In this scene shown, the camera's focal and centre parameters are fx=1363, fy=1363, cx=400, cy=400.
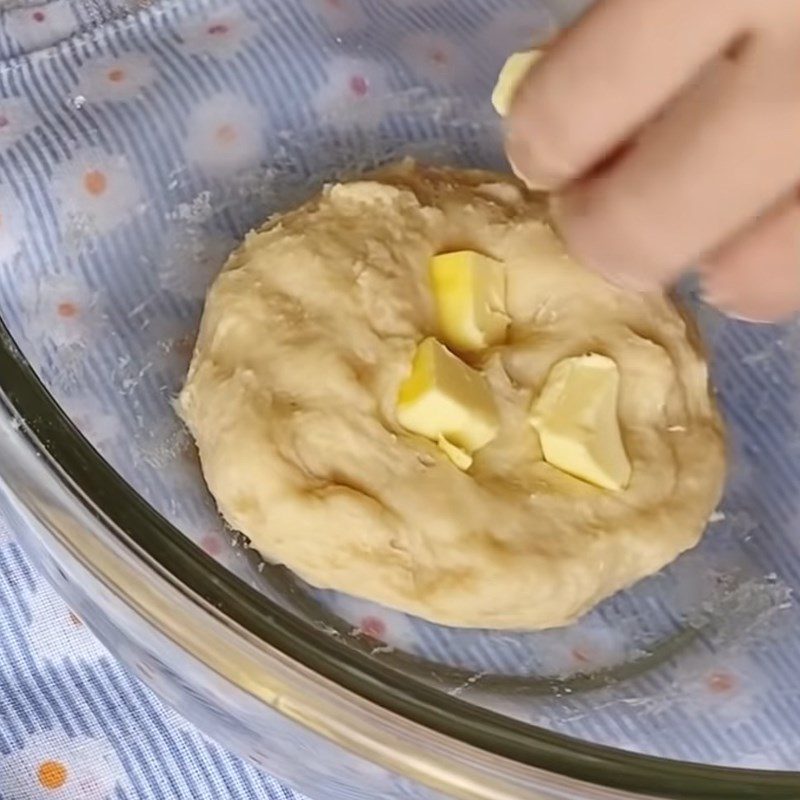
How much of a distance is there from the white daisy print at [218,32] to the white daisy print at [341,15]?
40mm

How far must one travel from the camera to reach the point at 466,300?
584mm

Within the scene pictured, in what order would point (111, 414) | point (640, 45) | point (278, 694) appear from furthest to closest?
point (111, 414), point (278, 694), point (640, 45)

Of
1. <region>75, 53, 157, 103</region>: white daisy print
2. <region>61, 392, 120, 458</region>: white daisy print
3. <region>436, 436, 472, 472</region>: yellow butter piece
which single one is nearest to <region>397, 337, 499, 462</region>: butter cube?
<region>436, 436, 472, 472</region>: yellow butter piece

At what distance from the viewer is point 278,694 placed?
0.48 metres

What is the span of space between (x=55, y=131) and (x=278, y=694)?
322mm

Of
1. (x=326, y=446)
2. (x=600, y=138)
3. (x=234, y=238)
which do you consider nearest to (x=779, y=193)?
(x=600, y=138)

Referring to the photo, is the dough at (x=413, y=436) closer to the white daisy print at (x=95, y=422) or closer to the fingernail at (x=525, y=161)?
the white daisy print at (x=95, y=422)

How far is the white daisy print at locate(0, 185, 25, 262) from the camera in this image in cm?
63

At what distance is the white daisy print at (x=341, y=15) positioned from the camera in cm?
73

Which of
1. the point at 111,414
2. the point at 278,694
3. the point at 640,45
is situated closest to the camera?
the point at 640,45

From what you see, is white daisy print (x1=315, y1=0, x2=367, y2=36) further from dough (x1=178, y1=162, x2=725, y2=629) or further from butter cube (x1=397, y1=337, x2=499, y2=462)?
butter cube (x1=397, y1=337, x2=499, y2=462)

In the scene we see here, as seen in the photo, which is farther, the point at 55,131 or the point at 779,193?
the point at 55,131

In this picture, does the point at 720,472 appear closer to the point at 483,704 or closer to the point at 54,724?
the point at 483,704

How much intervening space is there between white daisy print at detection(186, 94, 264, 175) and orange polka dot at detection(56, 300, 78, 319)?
0.10 metres
